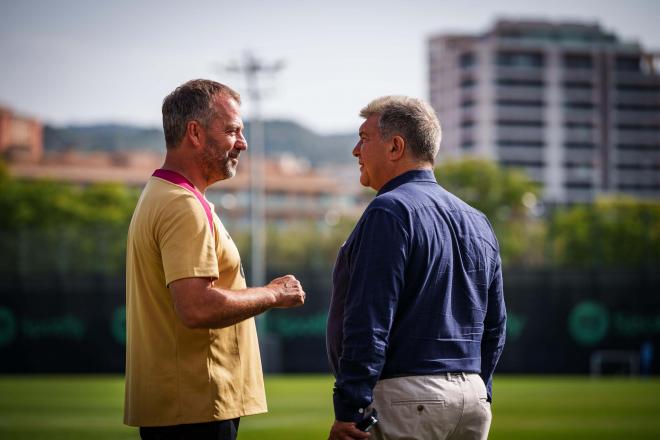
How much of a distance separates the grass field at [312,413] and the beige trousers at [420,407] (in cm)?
946

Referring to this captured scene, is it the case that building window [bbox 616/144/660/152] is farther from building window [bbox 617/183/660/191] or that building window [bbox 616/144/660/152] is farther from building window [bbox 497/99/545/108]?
building window [bbox 497/99/545/108]

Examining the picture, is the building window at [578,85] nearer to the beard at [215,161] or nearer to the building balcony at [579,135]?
the building balcony at [579,135]

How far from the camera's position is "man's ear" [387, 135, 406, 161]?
4457mm

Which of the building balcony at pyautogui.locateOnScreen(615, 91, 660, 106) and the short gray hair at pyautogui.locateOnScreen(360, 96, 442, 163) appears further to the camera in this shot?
the building balcony at pyautogui.locateOnScreen(615, 91, 660, 106)

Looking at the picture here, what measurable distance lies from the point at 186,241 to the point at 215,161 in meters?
0.43

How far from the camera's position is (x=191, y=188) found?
4203mm

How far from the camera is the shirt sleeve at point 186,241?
400 centimetres

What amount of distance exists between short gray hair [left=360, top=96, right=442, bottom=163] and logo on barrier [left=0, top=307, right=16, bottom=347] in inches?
1377

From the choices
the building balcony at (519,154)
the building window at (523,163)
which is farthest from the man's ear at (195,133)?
the building balcony at (519,154)

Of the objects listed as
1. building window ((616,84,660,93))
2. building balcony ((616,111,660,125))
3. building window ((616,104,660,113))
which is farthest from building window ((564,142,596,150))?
building window ((616,84,660,93))

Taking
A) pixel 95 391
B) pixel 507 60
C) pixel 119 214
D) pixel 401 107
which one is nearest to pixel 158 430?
pixel 401 107

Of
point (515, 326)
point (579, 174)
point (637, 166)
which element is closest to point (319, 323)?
point (515, 326)

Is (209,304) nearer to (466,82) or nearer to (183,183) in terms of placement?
(183,183)

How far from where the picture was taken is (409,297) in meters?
4.25
